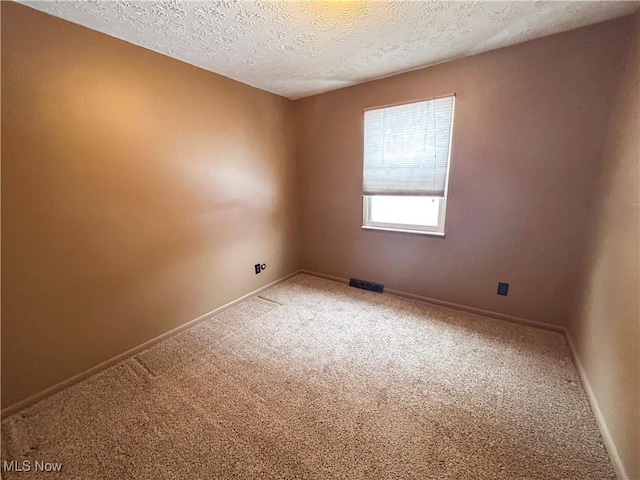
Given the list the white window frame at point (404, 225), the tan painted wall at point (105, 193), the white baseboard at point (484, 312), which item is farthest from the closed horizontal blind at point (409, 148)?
the tan painted wall at point (105, 193)

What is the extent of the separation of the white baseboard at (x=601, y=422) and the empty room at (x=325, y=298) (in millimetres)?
15

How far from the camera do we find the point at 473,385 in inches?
64.5

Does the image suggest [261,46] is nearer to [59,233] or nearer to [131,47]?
[131,47]

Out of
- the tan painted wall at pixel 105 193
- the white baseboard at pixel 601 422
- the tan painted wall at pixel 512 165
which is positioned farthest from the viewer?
the tan painted wall at pixel 512 165

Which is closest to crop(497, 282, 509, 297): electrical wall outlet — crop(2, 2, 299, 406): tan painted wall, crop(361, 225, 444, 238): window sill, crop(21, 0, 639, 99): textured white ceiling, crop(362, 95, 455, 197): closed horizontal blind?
crop(361, 225, 444, 238): window sill

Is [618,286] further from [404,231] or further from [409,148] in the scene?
[409,148]

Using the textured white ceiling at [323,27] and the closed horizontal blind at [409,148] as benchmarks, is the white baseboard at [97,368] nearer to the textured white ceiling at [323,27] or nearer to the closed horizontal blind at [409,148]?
the closed horizontal blind at [409,148]

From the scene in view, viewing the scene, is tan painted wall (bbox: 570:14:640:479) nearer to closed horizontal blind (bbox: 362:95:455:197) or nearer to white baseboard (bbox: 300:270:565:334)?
white baseboard (bbox: 300:270:565:334)

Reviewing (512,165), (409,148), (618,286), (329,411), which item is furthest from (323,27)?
(329,411)

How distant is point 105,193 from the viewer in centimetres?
176

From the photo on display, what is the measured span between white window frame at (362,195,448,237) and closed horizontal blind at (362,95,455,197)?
0.13 m

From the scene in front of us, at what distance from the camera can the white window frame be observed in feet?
8.28

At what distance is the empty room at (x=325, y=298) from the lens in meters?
1.30

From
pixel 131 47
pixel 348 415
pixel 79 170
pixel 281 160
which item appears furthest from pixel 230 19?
pixel 348 415
